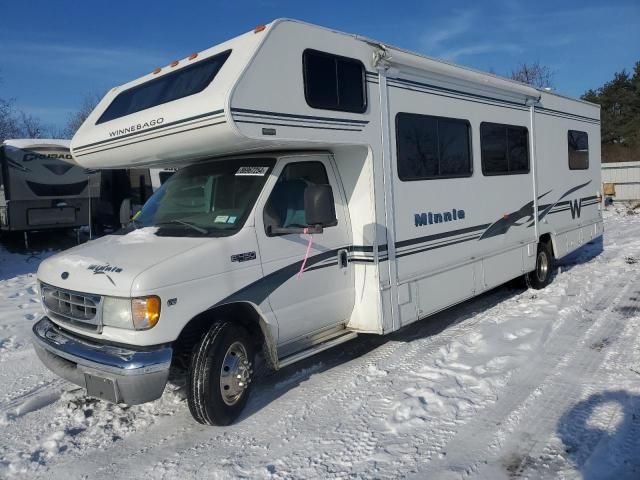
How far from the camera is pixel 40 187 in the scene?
13.4 meters

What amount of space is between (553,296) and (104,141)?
6339mm

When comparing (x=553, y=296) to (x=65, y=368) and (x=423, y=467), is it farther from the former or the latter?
(x=65, y=368)

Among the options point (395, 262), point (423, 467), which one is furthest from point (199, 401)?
point (395, 262)

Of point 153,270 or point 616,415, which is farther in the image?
point 616,415

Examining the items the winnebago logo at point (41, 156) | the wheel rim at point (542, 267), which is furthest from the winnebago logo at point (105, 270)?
the winnebago logo at point (41, 156)

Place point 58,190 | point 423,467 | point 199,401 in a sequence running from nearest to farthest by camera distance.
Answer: point 423,467
point 199,401
point 58,190

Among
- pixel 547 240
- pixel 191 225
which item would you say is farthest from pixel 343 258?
pixel 547 240

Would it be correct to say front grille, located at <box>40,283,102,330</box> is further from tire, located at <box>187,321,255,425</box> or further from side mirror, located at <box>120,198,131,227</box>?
side mirror, located at <box>120,198,131,227</box>

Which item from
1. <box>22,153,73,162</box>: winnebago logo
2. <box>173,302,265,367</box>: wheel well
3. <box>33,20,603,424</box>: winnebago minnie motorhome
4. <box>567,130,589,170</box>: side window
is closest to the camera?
<box>33,20,603,424</box>: winnebago minnie motorhome

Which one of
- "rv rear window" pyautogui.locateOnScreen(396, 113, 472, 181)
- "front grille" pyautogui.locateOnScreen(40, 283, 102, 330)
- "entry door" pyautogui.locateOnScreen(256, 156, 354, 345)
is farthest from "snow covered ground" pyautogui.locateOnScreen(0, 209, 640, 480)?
"rv rear window" pyautogui.locateOnScreen(396, 113, 472, 181)

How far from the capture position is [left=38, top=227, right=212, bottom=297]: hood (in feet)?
12.7

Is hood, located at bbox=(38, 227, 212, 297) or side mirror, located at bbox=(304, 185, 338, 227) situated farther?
side mirror, located at bbox=(304, 185, 338, 227)

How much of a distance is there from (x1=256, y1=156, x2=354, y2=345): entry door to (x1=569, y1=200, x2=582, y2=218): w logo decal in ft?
18.6

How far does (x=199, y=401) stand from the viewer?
410 centimetres
